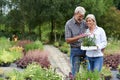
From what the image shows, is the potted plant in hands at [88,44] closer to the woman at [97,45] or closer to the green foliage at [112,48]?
the woman at [97,45]

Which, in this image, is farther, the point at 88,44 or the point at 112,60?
the point at 112,60

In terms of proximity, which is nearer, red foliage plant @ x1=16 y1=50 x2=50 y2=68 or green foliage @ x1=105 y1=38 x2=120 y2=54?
red foliage plant @ x1=16 y1=50 x2=50 y2=68

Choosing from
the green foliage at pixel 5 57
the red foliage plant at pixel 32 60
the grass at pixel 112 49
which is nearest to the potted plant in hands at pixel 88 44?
the red foliage plant at pixel 32 60

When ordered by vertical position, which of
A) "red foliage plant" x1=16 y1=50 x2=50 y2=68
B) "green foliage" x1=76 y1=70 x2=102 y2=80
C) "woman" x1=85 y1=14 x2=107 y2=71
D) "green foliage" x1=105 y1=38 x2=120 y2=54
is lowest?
"green foliage" x1=105 y1=38 x2=120 y2=54

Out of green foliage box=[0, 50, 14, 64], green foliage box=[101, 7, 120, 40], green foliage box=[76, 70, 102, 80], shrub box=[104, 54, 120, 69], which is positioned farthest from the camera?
green foliage box=[101, 7, 120, 40]

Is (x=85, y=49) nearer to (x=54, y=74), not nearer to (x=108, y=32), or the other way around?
(x=54, y=74)

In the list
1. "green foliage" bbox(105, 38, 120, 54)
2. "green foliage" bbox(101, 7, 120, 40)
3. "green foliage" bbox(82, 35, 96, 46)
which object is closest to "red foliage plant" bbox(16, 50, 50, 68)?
"green foliage" bbox(105, 38, 120, 54)

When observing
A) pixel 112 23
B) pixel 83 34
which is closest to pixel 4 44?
pixel 83 34

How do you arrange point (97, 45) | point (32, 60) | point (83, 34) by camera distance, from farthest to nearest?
point (32, 60)
point (97, 45)
point (83, 34)

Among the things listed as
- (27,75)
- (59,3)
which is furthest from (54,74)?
(59,3)

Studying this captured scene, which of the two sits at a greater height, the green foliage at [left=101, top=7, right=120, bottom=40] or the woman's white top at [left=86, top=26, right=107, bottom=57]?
the woman's white top at [left=86, top=26, right=107, bottom=57]

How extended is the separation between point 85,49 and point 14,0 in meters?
30.6

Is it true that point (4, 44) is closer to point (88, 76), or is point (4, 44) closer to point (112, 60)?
point (112, 60)

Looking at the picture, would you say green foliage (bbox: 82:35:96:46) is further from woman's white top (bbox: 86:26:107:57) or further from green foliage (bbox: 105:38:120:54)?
green foliage (bbox: 105:38:120:54)
